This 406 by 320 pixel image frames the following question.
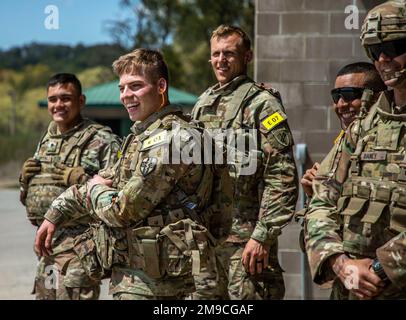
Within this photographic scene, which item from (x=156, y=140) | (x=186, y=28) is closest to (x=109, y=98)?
(x=186, y=28)

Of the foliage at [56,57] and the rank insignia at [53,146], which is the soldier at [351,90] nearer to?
the rank insignia at [53,146]

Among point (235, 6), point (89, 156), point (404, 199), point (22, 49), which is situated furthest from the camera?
point (22, 49)

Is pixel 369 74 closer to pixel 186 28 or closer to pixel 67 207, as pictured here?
pixel 67 207

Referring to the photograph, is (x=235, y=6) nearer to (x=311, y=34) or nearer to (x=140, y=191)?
(x=311, y=34)

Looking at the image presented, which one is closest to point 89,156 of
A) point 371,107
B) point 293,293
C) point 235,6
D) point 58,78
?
point 58,78

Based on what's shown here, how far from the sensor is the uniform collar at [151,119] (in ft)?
13.0

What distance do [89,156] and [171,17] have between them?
27.7 m

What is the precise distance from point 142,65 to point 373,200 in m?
1.51

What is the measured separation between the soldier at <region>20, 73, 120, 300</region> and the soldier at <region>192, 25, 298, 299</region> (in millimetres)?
1035

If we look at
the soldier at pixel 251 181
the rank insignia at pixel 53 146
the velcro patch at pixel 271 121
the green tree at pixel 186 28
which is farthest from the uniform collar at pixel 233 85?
the green tree at pixel 186 28

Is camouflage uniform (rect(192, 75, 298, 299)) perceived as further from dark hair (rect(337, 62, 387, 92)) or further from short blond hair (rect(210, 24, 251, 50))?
dark hair (rect(337, 62, 387, 92))

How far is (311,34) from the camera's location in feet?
21.4

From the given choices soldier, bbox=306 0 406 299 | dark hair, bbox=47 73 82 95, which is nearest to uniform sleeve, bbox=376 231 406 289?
soldier, bbox=306 0 406 299

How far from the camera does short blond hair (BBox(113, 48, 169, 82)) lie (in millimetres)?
3996
